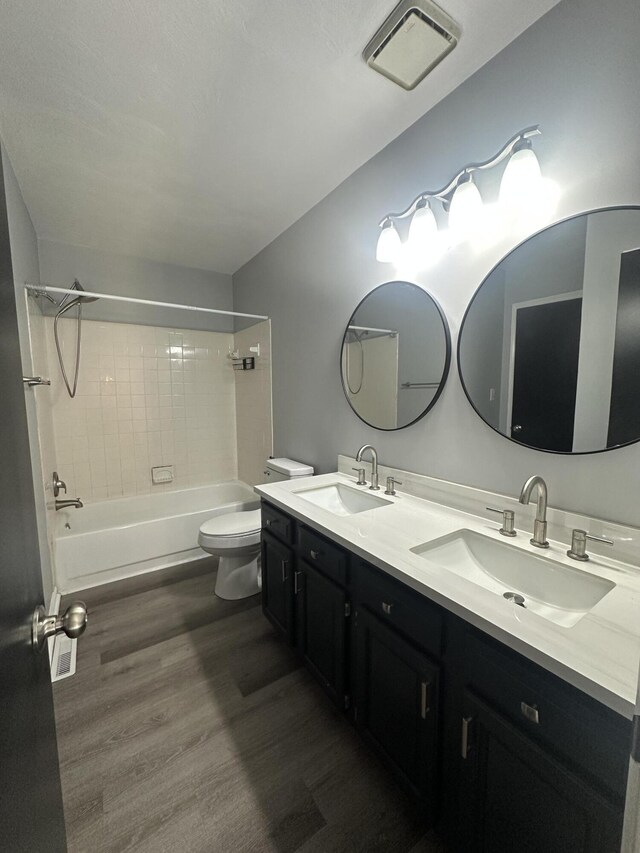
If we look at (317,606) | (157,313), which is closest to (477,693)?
(317,606)

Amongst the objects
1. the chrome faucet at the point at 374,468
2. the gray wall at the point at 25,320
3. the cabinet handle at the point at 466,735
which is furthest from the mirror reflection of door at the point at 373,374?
the gray wall at the point at 25,320

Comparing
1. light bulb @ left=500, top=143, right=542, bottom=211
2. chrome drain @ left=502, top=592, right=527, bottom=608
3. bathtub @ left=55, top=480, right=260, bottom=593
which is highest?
light bulb @ left=500, top=143, right=542, bottom=211

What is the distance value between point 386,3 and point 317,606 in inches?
83.8

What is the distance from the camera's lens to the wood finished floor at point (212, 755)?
3.50 ft

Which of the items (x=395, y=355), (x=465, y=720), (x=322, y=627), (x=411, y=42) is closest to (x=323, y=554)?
(x=322, y=627)

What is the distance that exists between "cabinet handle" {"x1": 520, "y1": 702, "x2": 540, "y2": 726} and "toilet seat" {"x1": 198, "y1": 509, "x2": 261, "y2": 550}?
65.9 inches

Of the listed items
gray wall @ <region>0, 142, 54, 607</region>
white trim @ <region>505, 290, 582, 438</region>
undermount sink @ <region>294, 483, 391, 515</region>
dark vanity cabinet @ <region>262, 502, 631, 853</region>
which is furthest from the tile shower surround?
white trim @ <region>505, 290, 582, 438</region>

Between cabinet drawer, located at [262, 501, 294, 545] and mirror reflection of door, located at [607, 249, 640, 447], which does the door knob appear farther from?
mirror reflection of door, located at [607, 249, 640, 447]

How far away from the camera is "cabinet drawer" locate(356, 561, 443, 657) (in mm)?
925

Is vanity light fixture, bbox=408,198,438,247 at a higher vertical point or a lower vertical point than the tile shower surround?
higher

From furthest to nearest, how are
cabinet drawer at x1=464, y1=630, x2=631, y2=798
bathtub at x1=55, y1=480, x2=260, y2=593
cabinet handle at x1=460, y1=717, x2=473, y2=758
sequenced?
bathtub at x1=55, y1=480, x2=260, y2=593, cabinet handle at x1=460, y1=717, x2=473, y2=758, cabinet drawer at x1=464, y1=630, x2=631, y2=798

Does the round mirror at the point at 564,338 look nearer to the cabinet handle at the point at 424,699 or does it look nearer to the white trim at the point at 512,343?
the white trim at the point at 512,343

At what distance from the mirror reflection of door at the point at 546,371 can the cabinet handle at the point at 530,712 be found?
2.43 ft

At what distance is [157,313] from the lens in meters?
3.16
